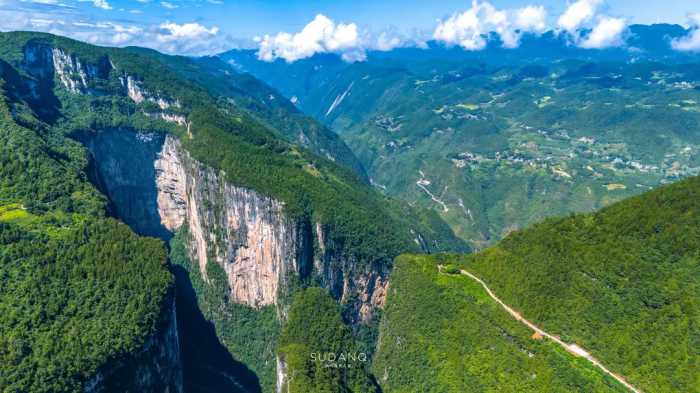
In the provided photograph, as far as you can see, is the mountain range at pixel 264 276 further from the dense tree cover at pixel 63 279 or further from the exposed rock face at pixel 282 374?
the exposed rock face at pixel 282 374

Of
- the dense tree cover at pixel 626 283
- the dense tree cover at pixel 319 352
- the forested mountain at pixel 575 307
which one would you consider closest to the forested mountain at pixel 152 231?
the dense tree cover at pixel 319 352

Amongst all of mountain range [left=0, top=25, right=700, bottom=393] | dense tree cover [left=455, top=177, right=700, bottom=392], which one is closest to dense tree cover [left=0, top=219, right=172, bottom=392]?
mountain range [left=0, top=25, right=700, bottom=393]

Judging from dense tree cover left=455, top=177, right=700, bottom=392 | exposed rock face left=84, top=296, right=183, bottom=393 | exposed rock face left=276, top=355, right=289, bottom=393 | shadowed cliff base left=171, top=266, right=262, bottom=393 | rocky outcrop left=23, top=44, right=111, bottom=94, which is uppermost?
rocky outcrop left=23, top=44, right=111, bottom=94

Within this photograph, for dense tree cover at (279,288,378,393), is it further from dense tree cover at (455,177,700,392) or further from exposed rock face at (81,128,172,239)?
exposed rock face at (81,128,172,239)

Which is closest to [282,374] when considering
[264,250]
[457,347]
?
[457,347]

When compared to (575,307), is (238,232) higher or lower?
lower

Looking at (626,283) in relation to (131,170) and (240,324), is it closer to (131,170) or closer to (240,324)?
(240,324)
